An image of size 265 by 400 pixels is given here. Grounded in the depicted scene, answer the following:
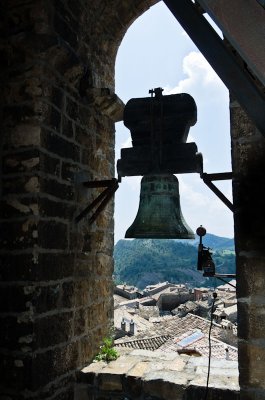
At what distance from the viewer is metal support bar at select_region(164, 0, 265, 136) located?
1.21m

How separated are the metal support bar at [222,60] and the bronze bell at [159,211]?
1283mm

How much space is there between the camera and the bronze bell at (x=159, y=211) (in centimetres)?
244

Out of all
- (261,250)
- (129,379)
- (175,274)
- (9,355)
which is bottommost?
(175,274)

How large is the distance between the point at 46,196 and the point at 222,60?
Answer: 1482 millimetres

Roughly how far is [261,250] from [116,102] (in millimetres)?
1992

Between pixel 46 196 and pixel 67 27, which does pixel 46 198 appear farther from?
pixel 67 27

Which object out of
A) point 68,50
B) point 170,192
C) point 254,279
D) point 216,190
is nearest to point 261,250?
point 254,279

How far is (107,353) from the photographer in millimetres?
2918

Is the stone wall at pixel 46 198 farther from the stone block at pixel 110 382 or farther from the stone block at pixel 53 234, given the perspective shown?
the stone block at pixel 110 382

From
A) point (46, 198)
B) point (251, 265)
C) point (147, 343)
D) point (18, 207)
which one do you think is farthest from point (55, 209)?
point (147, 343)

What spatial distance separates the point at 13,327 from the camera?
2.21m

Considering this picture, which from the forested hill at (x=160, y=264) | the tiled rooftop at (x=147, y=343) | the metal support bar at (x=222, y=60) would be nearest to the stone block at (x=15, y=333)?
the metal support bar at (x=222, y=60)

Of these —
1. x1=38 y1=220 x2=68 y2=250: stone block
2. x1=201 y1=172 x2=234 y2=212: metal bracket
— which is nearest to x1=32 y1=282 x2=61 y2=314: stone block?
x1=38 y1=220 x2=68 y2=250: stone block

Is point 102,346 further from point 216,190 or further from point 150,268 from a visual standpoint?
point 150,268
